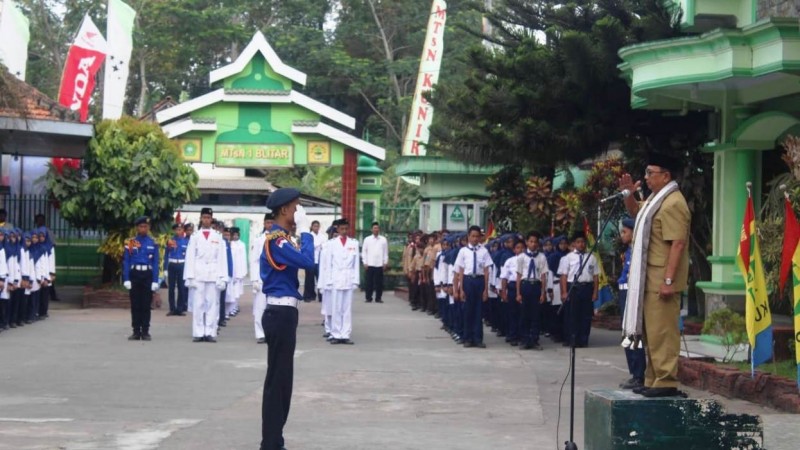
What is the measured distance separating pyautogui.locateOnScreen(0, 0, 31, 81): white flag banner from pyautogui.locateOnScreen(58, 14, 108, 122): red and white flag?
3.29 ft

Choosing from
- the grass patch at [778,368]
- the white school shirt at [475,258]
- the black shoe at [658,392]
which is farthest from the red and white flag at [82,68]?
the black shoe at [658,392]

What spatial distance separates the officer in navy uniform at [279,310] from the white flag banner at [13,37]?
1854 cm

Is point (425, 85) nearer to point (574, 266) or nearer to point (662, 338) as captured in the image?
point (574, 266)

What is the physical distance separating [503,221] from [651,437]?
17.5m

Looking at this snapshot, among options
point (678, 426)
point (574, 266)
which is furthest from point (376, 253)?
point (678, 426)

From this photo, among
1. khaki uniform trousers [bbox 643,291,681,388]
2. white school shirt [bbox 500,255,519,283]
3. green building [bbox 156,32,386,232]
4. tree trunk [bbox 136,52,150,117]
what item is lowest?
khaki uniform trousers [bbox 643,291,681,388]

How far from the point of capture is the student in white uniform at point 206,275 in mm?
19531

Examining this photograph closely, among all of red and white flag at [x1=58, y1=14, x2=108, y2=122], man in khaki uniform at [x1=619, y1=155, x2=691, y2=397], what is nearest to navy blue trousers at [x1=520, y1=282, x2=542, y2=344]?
man in khaki uniform at [x1=619, y1=155, x2=691, y2=397]

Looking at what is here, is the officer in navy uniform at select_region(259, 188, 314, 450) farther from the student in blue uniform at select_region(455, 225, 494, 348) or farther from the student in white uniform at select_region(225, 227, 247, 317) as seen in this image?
the student in white uniform at select_region(225, 227, 247, 317)

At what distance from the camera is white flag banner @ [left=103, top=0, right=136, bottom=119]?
94.9 ft

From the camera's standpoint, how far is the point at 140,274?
63.0 ft

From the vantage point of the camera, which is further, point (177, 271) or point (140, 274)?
point (177, 271)

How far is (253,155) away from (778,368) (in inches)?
913

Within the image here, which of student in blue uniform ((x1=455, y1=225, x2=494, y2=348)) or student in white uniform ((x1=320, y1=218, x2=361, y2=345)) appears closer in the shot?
student in blue uniform ((x1=455, y1=225, x2=494, y2=348))
